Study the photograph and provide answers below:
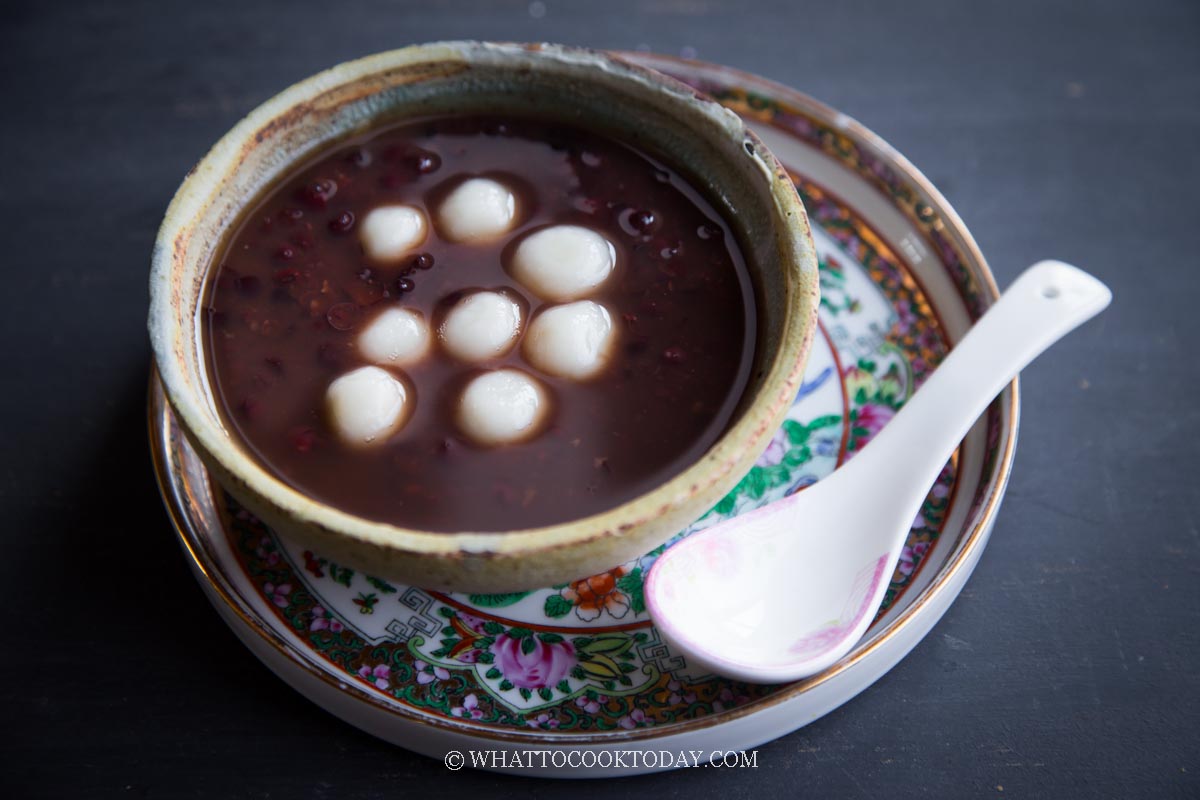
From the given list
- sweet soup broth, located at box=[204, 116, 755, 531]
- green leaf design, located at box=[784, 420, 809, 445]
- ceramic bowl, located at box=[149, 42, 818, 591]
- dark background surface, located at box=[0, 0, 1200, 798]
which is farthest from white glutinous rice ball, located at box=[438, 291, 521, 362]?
dark background surface, located at box=[0, 0, 1200, 798]

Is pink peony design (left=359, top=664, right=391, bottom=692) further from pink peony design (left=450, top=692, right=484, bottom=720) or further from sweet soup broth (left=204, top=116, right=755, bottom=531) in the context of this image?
sweet soup broth (left=204, top=116, right=755, bottom=531)

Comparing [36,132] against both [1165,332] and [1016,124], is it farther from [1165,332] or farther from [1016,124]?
[1165,332]

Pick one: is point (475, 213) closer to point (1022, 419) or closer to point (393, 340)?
point (393, 340)

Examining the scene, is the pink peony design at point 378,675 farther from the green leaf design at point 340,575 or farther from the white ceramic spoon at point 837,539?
the white ceramic spoon at point 837,539

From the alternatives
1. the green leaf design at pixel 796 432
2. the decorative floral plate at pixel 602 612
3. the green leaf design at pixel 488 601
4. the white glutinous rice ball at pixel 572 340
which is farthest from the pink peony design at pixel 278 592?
the green leaf design at pixel 796 432

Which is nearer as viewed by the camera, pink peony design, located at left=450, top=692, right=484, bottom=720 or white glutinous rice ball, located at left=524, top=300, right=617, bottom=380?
pink peony design, located at left=450, top=692, right=484, bottom=720
